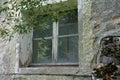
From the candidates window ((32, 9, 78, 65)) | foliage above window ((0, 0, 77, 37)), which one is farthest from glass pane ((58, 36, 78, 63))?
foliage above window ((0, 0, 77, 37))

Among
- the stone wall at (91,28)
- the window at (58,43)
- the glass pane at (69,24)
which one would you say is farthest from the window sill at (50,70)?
the glass pane at (69,24)

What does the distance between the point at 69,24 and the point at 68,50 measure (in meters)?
0.33

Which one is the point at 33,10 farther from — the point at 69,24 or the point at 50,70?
the point at 50,70

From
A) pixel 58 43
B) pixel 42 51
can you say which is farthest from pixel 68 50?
pixel 42 51

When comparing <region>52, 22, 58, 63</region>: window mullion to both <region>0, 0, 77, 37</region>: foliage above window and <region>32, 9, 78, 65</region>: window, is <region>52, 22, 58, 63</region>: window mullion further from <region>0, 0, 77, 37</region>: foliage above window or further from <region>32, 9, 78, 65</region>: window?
<region>0, 0, 77, 37</region>: foliage above window

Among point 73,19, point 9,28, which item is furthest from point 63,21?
point 9,28

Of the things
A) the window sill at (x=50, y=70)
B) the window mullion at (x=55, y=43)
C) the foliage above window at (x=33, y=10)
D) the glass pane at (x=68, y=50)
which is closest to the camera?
the foliage above window at (x=33, y=10)

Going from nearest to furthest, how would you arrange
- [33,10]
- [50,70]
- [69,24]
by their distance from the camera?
[33,10], [50,70], [69,24]

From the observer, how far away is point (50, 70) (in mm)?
3500

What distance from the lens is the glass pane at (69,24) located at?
A: 358 cm

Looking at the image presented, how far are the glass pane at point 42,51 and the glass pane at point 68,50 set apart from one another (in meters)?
0.16

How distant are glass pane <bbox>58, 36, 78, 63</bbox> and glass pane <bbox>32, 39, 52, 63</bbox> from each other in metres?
0.16

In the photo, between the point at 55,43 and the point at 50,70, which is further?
the point at 55,43

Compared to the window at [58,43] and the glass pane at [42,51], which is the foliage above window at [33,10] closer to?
the window at [58,43]
